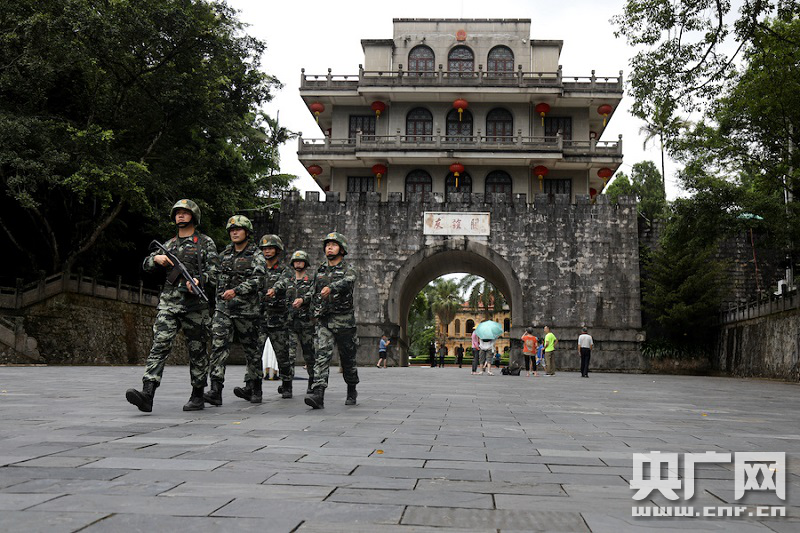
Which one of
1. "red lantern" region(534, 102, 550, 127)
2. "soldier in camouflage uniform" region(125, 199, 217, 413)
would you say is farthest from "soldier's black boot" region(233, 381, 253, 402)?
"red lantern" region(534, 102, 550, 127)

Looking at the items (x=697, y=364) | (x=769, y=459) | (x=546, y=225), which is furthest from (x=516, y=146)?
(x=769, y=459)

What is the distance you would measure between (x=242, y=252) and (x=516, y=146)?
2243cm

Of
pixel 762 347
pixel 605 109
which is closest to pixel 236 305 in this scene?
pixel 762 347

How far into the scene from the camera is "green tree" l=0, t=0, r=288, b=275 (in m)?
16.9

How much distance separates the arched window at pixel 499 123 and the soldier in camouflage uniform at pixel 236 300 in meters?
24.2

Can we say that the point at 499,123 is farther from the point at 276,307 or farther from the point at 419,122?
the point at 276,307

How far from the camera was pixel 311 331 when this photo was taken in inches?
344

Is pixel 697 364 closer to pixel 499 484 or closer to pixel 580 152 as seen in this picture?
pixel 580 152

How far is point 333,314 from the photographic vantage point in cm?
733

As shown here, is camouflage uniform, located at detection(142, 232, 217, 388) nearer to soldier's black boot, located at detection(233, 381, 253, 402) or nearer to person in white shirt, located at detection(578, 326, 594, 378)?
soldier's black boot, located at detection(233, 381, 253, 402)

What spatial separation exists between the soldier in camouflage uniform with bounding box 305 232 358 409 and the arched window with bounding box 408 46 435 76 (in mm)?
25318

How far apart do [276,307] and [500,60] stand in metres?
Answer: 25.9

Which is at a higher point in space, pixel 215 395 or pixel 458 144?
pixel 458 144

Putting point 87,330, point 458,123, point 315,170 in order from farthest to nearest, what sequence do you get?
point 315,170, point 458,123, point 87,330
